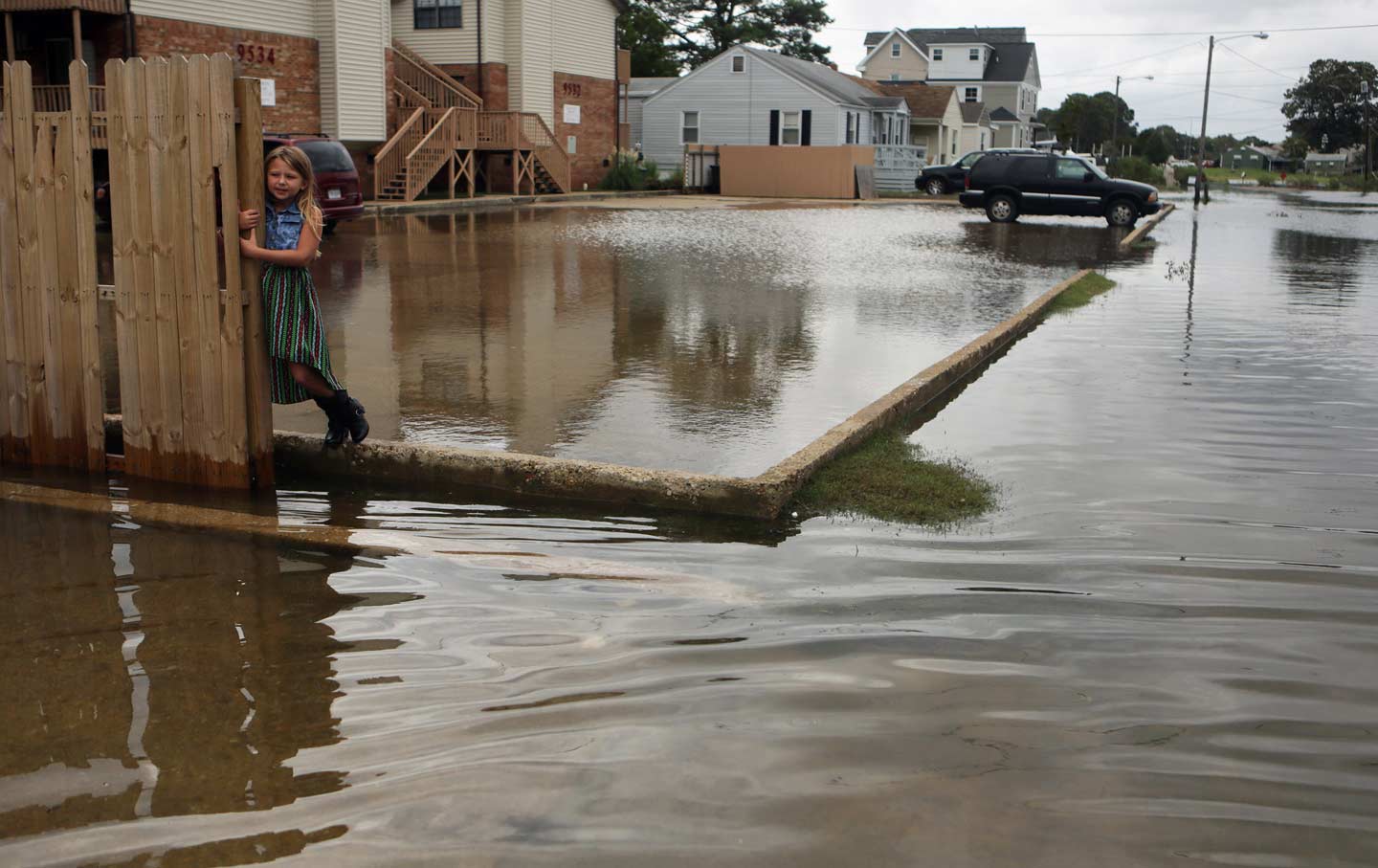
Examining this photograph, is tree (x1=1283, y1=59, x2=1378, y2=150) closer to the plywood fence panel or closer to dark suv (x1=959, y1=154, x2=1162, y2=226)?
dark suv (x1=959, y1=154, x2=1162, y2=226)

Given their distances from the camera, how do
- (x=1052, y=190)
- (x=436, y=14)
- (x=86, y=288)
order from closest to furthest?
(x=86, y=288), (x=1052, y=190), (x=436, y=14)

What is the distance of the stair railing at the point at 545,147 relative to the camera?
130ft

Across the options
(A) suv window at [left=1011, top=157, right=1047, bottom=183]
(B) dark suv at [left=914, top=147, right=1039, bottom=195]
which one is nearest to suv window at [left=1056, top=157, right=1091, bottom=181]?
(A) suv window at [left=1011, top=157, right=1047, bottom=183]

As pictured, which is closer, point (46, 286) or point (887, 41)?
point (46, 286)

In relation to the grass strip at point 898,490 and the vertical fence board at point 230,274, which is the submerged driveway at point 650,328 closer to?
the grass strip at point 898,490

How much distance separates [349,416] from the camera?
646cm

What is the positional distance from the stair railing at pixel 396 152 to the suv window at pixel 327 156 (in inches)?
386

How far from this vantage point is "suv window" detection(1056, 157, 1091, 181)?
2930cm

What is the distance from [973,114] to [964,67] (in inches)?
530

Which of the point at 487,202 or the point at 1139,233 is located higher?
the point at 487,202

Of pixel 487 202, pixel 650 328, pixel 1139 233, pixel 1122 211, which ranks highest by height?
pixel 487 202

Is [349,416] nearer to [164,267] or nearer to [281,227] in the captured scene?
[281,227]

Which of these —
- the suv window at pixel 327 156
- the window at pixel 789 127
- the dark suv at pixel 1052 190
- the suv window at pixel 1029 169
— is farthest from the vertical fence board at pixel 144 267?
the window at pixel 789 127

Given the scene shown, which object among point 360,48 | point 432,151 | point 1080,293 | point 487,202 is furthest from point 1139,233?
point 360,48
